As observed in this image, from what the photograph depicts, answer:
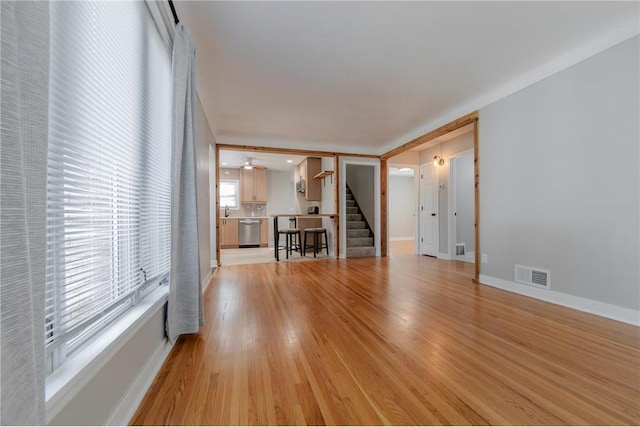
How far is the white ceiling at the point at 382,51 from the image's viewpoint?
6.21 ft

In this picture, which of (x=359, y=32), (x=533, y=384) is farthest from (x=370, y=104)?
(x=533, y=384)

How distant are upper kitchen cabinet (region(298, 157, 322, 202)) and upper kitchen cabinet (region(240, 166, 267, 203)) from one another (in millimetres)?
2097

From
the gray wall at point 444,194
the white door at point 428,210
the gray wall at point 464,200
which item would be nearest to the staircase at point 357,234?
the white door at point 428,210

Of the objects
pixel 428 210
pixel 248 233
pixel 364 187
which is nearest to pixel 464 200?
pixel 428 210

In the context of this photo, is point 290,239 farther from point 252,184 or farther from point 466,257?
point 466,257

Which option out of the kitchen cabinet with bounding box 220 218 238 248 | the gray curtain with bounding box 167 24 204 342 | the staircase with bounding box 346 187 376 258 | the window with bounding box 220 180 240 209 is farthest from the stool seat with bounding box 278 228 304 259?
the gray curtain with bounding box 167 24 204 342

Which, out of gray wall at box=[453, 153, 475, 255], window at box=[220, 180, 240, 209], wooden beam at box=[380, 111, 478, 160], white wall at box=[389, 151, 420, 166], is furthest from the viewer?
window at box=[220, 180, 240, 209]

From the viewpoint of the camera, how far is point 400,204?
9.03m

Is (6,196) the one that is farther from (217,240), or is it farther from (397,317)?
(217,240)

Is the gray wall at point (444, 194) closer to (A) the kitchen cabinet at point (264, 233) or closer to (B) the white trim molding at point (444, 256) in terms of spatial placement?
(B) the white trim molding at point (444, 256)

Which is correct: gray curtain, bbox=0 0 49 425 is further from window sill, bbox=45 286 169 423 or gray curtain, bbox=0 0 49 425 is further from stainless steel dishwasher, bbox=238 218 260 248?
stainless steel dishwasher, bbox=238 218 260 248

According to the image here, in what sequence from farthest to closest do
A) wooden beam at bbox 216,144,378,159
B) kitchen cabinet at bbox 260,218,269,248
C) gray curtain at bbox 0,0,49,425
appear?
kitchen cabinet at bbox 260,218,269,248 < wooden beam at bbox 216,144,378,159 < gray curtain at bbox 0,0,49,425

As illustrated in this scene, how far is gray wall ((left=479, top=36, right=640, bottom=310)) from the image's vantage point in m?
2.05

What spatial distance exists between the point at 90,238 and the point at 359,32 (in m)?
2.36
